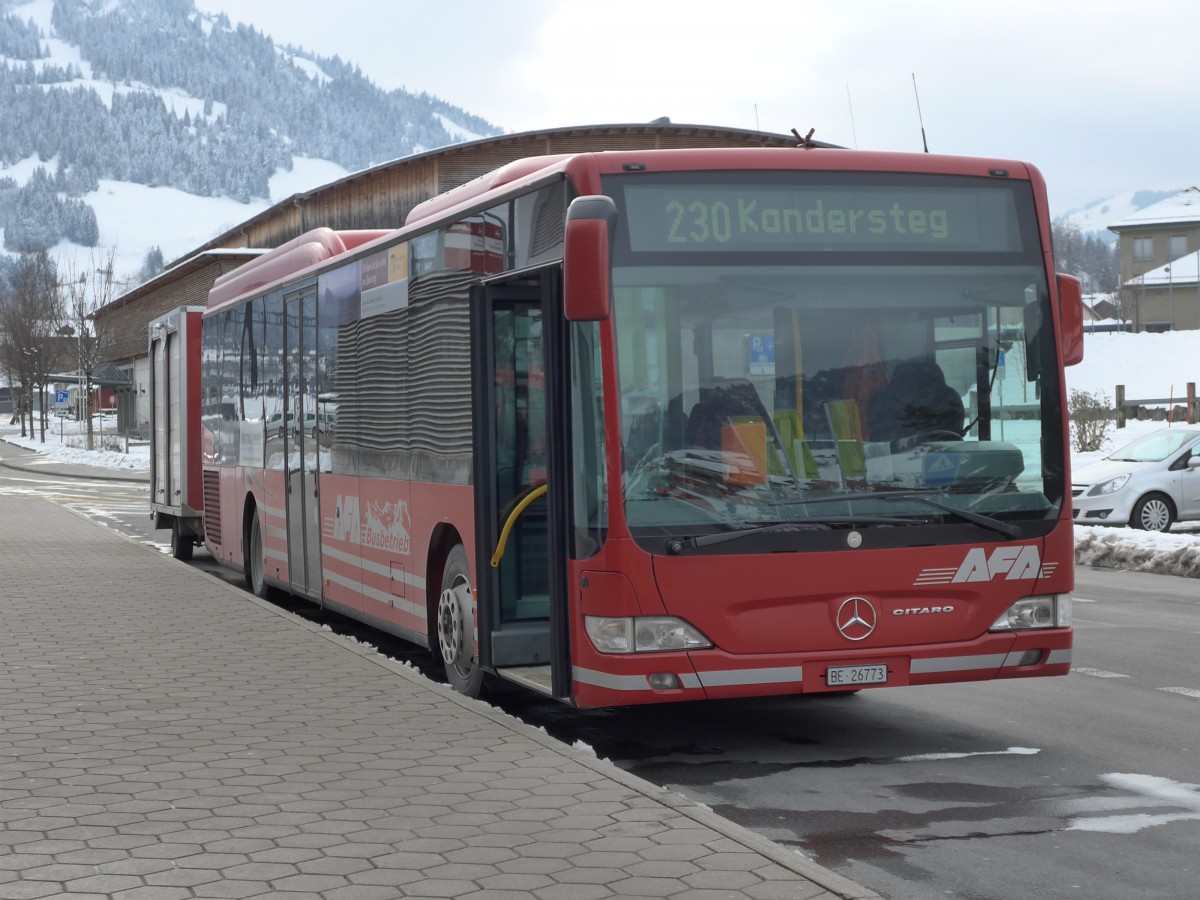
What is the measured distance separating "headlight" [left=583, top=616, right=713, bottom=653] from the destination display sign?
5.49 ft

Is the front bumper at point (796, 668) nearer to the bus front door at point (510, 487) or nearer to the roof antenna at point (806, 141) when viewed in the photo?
the bus front door at point (510, 487)

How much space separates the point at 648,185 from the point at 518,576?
225 centimetres

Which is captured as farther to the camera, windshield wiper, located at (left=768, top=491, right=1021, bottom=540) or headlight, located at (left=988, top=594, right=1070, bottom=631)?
headlight, located at (left=988, top=594, right=1070, bottom=631)

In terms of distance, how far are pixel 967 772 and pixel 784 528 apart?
134 centimetres

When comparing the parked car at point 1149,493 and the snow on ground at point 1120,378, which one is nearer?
the parked car at point 1149,493

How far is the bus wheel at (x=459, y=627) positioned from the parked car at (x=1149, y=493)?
45.3 ft

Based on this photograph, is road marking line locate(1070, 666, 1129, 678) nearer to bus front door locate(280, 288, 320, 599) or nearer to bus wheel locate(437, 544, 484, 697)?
bus wheel locate(437, 544, 484, 697)

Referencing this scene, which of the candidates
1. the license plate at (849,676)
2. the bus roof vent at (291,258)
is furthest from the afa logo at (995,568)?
the bus roof vent at (291,258)

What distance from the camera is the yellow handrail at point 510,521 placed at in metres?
8.52

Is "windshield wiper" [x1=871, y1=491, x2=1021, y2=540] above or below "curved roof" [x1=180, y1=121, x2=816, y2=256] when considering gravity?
below

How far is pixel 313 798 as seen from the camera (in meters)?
6.37

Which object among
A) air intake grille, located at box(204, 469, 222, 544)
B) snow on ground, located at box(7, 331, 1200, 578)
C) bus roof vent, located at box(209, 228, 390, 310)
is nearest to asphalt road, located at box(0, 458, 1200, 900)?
bus roof vent, located at box(209, 228, 390, 310)

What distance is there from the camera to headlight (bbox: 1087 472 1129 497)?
21.7 meters

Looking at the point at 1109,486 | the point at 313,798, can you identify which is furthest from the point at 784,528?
the point at 1109,486
